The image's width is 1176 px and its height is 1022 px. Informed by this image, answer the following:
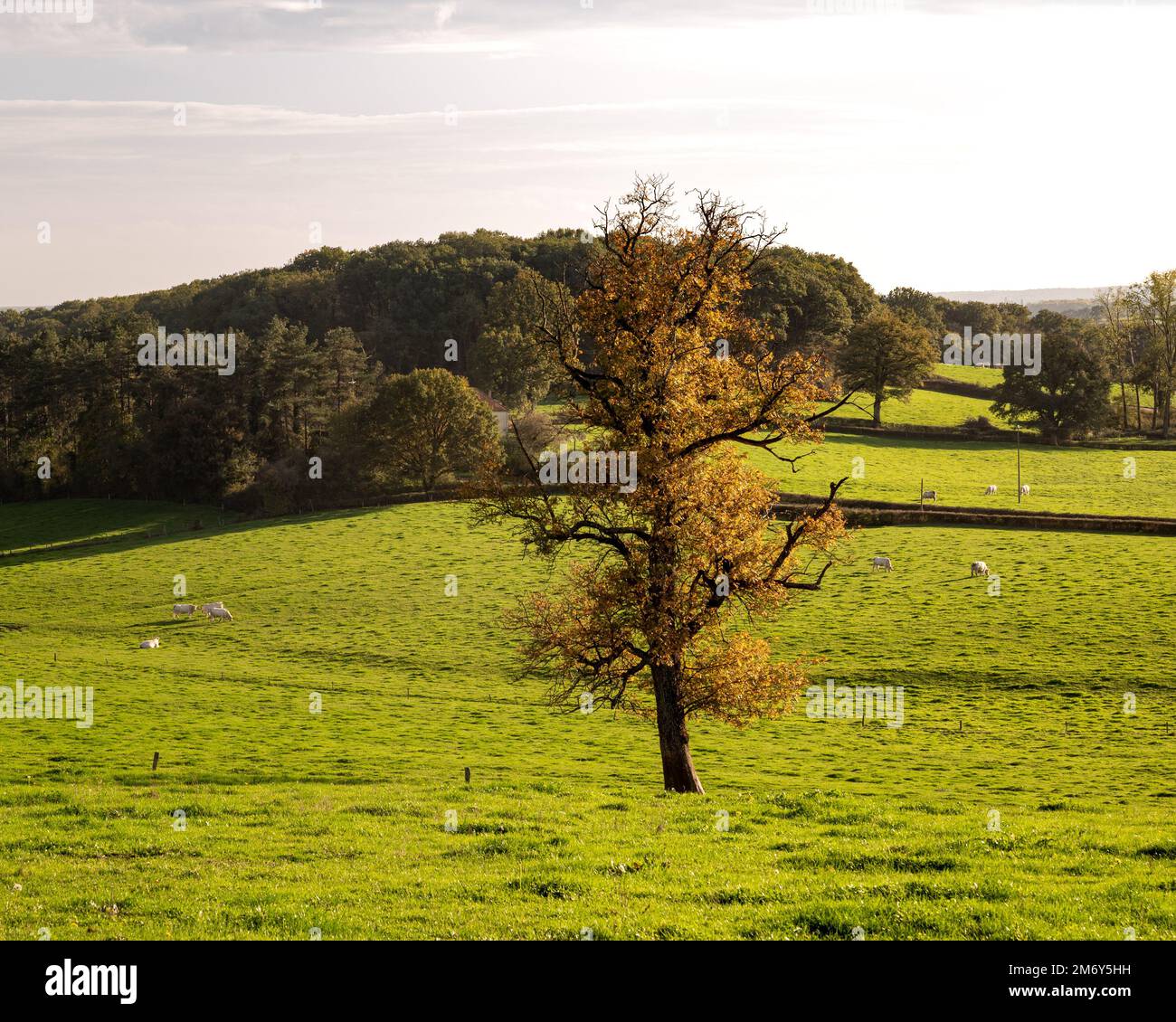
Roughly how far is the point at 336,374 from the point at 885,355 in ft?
179

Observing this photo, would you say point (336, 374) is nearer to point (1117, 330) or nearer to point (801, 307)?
point (801, 307)

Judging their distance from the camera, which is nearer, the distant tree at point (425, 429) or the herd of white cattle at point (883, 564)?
the herd of white cattle at point (883, 564)

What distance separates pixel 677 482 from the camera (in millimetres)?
23266

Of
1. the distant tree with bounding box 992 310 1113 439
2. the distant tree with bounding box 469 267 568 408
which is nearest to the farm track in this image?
the distant tree with bounding box 469 267 568 408

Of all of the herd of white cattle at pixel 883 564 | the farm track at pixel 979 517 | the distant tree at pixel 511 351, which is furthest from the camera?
the distant tree at pixel 511 351

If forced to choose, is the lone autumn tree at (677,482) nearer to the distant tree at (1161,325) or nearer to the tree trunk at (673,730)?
the tree trunk at (673,730)

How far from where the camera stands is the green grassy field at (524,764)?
1355cm

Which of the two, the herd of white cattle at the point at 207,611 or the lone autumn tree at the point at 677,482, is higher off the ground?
the lone autumn tree at the point at 677,482

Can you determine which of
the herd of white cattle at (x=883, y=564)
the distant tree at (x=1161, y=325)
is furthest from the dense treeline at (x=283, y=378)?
the distant tree at (x=1161, y=325)

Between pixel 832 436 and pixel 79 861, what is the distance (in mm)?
94085

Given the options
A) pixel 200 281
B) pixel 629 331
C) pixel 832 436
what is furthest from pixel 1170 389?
pixel 200 281

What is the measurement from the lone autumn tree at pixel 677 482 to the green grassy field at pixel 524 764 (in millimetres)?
2880

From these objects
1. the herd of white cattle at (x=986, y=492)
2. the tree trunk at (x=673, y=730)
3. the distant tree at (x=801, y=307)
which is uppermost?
the distant tree at (x=801, y=307)
